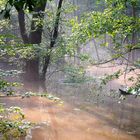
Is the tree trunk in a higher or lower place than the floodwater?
higher

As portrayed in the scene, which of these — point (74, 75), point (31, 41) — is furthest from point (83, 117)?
point (74, 75)

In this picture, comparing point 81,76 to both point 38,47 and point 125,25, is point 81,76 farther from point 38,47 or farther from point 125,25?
point 125,25

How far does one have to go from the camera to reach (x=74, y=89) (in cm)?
1944

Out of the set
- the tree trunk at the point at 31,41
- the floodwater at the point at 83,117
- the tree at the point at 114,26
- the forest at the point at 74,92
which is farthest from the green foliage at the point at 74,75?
the tree at the point at 114,26

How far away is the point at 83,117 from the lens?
12219 mm

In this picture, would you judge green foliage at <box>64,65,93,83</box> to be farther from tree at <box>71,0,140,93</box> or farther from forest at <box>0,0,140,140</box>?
tree at <box>71,0,140,93</box>

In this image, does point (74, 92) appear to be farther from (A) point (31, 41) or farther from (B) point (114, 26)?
(B) point (114, 26)

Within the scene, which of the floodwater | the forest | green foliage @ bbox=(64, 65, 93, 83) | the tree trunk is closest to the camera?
the forest

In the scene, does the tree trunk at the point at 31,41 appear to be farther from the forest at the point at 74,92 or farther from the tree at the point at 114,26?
the tree at the point at 114,26

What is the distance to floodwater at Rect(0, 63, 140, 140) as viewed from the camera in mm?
10070

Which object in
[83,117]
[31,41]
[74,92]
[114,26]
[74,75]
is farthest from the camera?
[74,75]

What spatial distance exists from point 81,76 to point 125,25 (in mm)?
11000

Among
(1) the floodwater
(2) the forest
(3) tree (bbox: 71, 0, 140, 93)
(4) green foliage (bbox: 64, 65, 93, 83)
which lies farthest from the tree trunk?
(3) tree (bbox: 71, 0, 140, 93)

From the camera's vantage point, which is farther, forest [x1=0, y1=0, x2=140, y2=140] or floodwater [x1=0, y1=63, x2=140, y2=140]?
floodwater [x1=0, y1=63, x2=140, y2=140]
